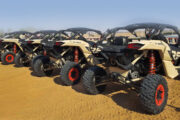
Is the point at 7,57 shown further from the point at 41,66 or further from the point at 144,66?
the point at 144,66

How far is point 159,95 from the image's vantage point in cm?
385

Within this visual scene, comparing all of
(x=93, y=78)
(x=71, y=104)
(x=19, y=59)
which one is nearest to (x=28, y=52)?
(x=19, y=59)

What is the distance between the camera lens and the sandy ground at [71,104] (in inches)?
150

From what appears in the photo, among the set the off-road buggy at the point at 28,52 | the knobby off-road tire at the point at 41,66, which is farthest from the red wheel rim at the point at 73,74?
the off-road buggy at the point at 28,52

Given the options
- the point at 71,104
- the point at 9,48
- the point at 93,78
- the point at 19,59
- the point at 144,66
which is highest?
the point at 144,66

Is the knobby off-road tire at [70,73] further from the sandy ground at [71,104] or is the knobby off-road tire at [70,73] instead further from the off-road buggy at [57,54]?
the off-road buggy at [57,54]

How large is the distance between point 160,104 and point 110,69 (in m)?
1.38

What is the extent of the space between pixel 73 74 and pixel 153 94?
3115 millimetres

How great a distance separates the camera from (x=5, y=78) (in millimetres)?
7230

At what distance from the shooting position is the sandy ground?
3801 millimetres

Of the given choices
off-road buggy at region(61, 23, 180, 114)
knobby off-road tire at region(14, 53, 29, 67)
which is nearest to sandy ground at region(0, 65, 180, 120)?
off-road buggy at region(61, 23, 180, 114)

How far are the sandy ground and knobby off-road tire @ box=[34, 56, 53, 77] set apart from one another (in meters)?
1.04

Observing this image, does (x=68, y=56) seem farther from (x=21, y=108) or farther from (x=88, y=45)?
(x=21, y=108)

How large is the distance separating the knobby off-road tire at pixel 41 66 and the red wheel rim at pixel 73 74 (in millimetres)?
1693
